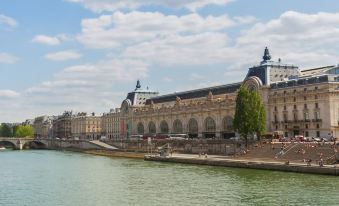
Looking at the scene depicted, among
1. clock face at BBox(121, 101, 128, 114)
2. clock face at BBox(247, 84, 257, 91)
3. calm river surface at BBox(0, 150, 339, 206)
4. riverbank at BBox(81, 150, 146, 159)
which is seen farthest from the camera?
clock face at BBox(121, 101, 128, 114)

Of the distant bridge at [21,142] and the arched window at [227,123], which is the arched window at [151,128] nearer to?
the arched window at [227,123]

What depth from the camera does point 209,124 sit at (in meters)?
131

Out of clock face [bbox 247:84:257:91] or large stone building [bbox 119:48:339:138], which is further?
clock face [bbox 247:84:257:91]

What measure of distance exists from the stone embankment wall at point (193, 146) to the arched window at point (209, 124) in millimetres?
15088

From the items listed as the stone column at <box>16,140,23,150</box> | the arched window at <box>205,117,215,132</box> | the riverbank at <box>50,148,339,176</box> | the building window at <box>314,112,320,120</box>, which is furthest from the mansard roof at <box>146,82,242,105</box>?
the stone column at <box>16,140,23,150</box>

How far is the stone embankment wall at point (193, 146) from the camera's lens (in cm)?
9579

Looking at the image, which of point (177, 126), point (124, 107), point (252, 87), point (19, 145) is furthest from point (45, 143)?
point (252, 87)

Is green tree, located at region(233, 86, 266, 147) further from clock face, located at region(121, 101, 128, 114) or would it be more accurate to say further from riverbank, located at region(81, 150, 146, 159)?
clock face, located at region(121, 101, 128, 114)

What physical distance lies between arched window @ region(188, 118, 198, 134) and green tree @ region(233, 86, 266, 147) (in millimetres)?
46986

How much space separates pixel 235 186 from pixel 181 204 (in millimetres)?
11477

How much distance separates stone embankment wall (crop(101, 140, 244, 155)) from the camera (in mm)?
95794

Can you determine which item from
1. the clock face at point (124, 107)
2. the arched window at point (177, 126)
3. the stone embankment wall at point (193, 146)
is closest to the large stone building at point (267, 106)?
the arched window at point (177, 126)

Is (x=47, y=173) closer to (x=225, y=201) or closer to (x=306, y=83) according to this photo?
(x=225, y=201)

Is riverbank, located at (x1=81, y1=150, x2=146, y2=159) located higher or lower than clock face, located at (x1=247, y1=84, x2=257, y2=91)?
lower
